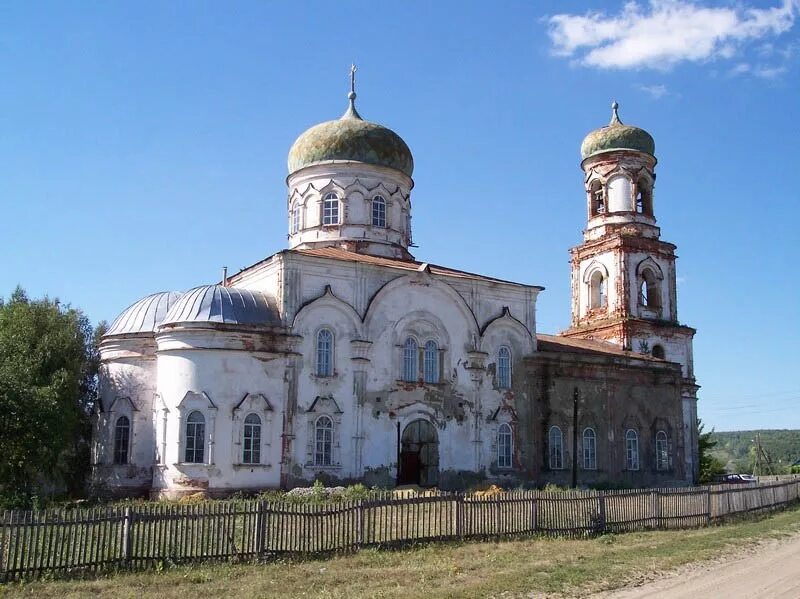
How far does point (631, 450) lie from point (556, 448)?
389 centimetres

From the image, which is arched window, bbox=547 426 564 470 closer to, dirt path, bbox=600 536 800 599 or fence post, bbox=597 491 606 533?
fence post, bbox=597 491 606 533

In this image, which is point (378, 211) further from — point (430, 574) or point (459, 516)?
point (430, 574)

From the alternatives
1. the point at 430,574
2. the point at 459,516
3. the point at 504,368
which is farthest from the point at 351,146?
the point at 430,574

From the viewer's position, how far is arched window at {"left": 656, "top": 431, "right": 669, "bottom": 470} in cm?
3394

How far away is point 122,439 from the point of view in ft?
86.6

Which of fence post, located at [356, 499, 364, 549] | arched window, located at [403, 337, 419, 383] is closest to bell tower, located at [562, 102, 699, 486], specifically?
arched window, located at [403, 337, 419, 383]

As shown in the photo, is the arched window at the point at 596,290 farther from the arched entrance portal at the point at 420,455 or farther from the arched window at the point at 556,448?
the arched entrance portal at the point at 420,455

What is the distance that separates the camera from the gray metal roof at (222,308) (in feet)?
83.0

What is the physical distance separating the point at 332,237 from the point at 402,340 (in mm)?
5465

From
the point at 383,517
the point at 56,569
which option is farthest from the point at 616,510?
the point at 56,569

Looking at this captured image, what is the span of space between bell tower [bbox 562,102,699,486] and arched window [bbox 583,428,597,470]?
653 cm

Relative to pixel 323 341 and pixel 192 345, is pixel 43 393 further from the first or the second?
pixel 323 341

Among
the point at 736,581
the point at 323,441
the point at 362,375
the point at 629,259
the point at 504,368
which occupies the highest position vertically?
the point at 629,259

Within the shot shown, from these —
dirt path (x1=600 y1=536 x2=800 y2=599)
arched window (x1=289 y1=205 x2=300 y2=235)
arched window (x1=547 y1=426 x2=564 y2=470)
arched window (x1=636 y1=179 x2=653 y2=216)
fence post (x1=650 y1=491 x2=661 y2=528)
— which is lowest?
dirt path (x1=600 y1=536 x2=800 y2=599)
